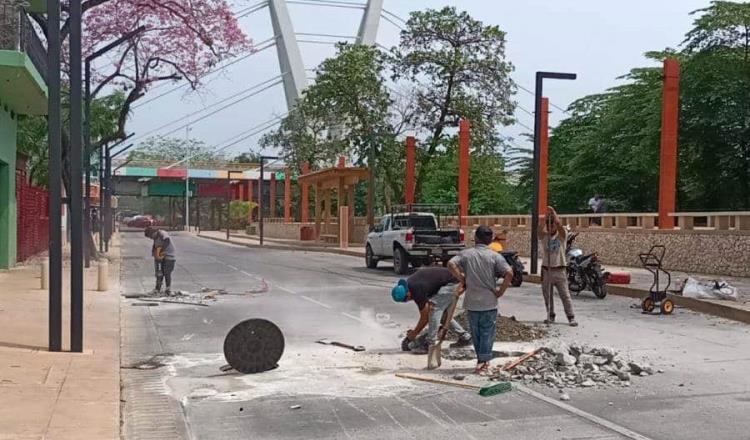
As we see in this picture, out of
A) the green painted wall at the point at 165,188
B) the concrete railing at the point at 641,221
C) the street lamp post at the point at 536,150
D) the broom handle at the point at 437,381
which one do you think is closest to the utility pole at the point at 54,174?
the broom handle at the point at 437,381

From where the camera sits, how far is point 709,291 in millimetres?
15203

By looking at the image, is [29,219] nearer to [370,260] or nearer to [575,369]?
[370,260]

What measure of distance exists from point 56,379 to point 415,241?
51.0ft

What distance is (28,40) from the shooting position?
59.6 feet

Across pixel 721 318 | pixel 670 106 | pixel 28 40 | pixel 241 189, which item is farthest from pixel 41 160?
pixel 241 189

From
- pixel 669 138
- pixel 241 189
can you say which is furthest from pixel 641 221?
pixel 241 189

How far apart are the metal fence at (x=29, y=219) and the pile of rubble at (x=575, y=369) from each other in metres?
19.8

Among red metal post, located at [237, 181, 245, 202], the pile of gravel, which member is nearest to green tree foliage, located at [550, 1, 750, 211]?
the pile of gravel

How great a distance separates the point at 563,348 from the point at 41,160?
120 ft

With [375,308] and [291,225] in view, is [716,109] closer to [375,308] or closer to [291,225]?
[375,308]

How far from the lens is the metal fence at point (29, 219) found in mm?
25142

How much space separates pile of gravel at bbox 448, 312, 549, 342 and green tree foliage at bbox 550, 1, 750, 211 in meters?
19.8

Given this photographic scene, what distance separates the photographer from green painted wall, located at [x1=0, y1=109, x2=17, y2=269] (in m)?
21.8

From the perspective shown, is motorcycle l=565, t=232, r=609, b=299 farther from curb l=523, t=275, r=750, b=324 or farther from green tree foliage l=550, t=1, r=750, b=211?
green tree foliage l=550, t=1, r=750, b=211
